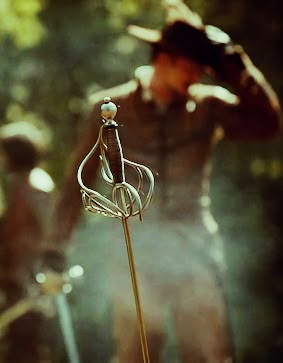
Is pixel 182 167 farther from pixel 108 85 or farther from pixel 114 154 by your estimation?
pixel 114 154

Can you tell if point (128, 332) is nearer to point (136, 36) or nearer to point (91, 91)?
point (91, 91)

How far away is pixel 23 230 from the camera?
1.68 metres

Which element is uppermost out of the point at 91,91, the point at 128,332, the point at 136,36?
the point at 136,36

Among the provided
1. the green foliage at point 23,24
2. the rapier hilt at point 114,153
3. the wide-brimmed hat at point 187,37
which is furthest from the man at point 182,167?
the rapier hilt at point 114,153

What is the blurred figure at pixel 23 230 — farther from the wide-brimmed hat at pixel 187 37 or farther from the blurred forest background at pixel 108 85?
the wide-brimmed hat at pixel 187 37

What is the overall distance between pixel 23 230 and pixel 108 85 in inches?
14.7

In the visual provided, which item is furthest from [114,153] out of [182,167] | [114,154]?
[182,167]

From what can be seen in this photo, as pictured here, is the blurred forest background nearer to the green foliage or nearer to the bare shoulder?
the green foliage

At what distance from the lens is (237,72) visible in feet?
5.61

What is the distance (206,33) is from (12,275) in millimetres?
689

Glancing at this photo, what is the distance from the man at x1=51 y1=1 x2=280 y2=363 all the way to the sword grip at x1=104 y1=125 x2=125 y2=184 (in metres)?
0.66

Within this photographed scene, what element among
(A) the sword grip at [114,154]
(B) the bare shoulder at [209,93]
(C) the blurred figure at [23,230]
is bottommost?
(C) the blurred figure at [23,230]

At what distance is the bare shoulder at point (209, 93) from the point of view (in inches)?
66.7

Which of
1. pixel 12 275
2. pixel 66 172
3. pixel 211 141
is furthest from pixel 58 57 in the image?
pixel 12 275
